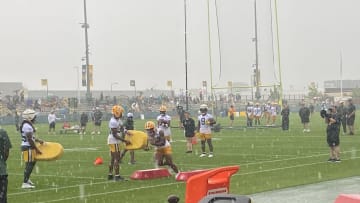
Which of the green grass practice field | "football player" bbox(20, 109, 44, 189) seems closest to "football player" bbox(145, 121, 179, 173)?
the green grass practice field

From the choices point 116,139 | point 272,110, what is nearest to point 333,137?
point 116,139

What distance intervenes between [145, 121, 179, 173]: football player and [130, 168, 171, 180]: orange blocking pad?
226mm

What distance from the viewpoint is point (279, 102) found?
43.2 meters

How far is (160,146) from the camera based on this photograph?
53.5 feet

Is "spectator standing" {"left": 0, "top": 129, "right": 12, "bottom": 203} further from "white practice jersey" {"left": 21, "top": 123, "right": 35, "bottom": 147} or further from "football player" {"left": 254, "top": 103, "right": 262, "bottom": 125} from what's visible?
"football player" {"left": 254, "top": 103, "right": 262, "bottom": 125}

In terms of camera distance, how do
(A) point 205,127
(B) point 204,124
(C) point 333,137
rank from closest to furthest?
1. (C) point 333,137
2. (B) point 204,124
3. (A) point 205,127

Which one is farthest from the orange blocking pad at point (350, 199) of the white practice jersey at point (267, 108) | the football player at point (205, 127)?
the white practice jersey at point (267, 108)

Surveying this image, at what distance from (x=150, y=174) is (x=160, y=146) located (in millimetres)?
678

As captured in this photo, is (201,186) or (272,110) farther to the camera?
(272,110)

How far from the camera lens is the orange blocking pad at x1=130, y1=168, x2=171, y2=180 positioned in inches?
635

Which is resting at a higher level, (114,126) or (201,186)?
(114,126)

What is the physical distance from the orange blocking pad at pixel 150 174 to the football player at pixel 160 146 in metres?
0.23

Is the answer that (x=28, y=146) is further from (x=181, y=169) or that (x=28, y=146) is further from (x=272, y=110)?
(x=272, y=110)

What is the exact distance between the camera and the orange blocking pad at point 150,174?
52.9ft
